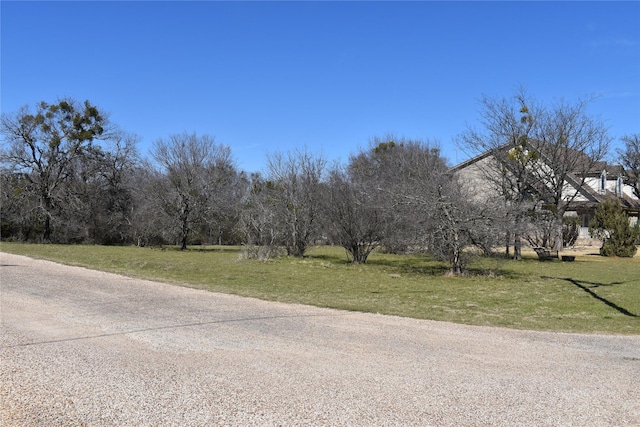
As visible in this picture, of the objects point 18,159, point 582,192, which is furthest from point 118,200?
point 582,192

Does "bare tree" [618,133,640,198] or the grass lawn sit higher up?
"bare tree" [618,133,640,198]

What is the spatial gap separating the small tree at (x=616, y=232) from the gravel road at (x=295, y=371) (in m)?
24.8

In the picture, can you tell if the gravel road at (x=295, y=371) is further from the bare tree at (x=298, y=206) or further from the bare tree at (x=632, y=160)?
the bare tree at (x=632, y=160)

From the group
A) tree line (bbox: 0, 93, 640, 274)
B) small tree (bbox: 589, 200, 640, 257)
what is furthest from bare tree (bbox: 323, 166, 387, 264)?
small tree (bbox: 589, 200, 640, 257)

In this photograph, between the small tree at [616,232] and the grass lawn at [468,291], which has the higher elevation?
the small tree at [616,232]

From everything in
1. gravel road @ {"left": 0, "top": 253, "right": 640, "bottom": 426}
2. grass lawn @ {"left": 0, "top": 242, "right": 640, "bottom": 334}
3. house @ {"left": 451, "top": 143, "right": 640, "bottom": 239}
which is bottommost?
gravel road @ {"left": 0, "top": 253, "right": 640, "bottom": 426}

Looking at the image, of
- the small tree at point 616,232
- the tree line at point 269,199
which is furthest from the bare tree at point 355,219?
the small tree at point 616,232

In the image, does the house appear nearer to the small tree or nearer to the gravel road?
the small tree

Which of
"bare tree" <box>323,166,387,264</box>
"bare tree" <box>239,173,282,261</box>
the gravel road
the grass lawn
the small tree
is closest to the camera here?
the gravel road

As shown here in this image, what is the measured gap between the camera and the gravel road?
4.25m

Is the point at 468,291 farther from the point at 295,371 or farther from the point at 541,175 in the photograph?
the point at 541,175

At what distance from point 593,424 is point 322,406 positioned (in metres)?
2.23

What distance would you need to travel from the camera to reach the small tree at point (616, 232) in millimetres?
29062

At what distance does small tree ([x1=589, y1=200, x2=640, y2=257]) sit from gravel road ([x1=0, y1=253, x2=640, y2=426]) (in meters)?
24.8
